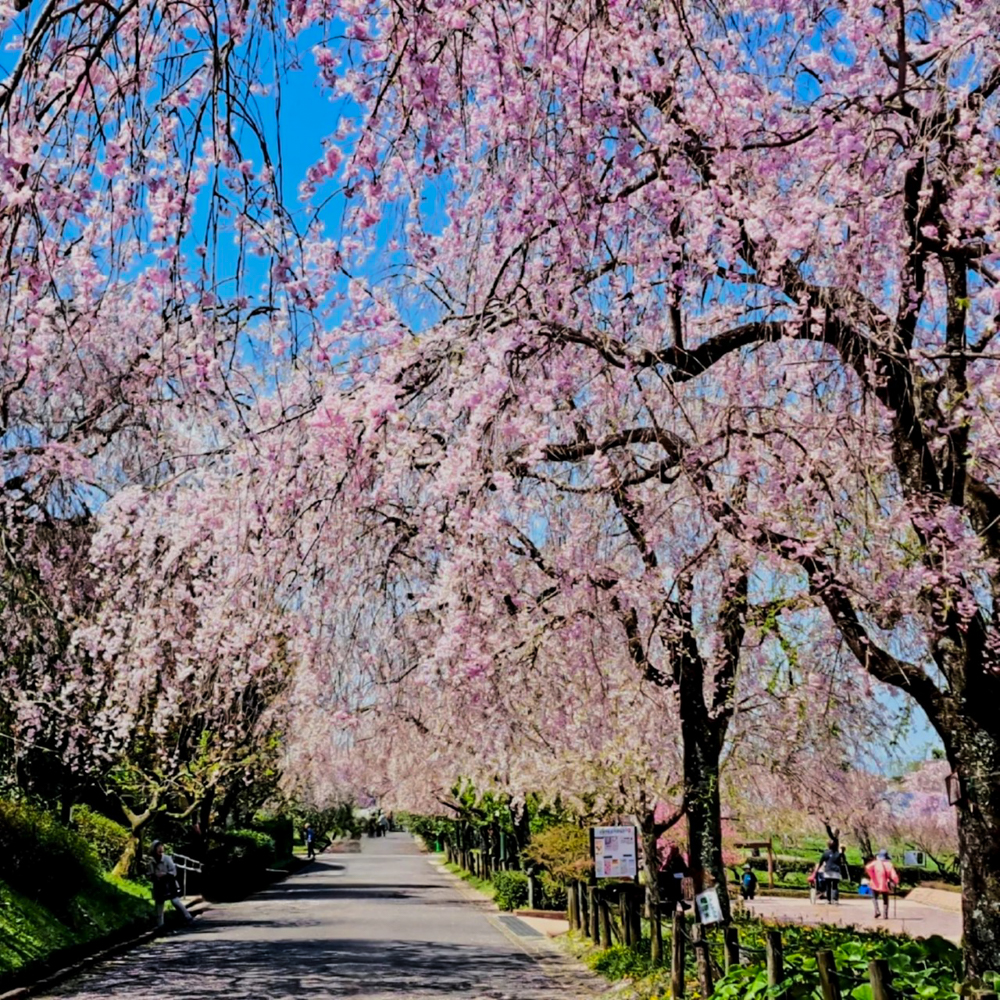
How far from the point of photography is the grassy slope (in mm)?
12977

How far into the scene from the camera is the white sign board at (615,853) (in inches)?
539

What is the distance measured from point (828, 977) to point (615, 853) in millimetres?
7343

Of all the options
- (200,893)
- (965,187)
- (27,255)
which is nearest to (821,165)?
(965,187)

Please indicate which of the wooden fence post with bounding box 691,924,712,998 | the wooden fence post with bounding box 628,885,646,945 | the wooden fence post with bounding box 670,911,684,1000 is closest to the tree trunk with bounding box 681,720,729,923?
the wooden fence post with bounding box 670,911,684,1000

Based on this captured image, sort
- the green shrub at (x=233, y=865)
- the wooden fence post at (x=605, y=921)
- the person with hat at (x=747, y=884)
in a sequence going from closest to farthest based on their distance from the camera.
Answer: the wooden fence post at (x=605, y=921) < the green shrub at (x=233, y=865) < the person with hat at (x=747, y=884)

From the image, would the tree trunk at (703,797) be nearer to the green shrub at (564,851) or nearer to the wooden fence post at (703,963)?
the wooden fence post at (703,963)

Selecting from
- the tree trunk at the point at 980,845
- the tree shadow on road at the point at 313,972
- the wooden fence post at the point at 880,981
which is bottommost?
the tree shadow on road at the point at 313,972

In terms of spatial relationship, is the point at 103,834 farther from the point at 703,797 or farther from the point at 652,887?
the point at 703,797

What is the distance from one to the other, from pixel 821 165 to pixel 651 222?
3.37ft

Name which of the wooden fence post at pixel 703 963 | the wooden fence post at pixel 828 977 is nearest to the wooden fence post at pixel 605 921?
the wooden fence post at pixel 703 963

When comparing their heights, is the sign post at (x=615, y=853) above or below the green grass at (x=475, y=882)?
above

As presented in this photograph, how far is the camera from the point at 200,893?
28.8m

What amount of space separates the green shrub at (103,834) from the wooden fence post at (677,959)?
58.4 ft

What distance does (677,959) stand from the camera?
422 inches
